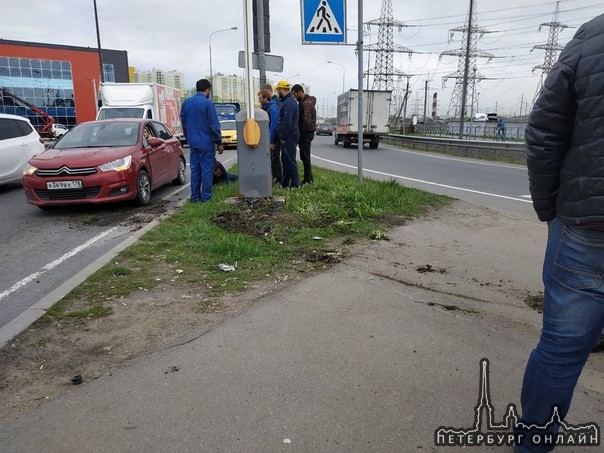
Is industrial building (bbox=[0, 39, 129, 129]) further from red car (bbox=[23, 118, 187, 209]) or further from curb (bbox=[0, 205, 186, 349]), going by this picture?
curb (bbox=[0, 205, 186, 349])

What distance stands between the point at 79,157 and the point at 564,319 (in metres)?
7.78

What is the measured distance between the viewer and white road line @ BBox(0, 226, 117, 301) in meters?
4.57

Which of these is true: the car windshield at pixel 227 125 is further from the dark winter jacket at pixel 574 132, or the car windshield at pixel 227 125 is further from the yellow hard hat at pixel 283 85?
the dark winter jacket at pixel 574 132

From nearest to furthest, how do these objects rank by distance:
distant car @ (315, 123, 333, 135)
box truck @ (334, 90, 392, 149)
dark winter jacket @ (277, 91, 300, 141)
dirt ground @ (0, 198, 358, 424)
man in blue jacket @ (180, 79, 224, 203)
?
dirt ground @ (0, 198, 358, 424) → man in blue jacket @ (180, 79, 224, 203) → dark winter jacket @ (277, 91, 300, 141) → box truck @ (334, 90, 392, 149) → distant car @ (315, 123, 333, 135)

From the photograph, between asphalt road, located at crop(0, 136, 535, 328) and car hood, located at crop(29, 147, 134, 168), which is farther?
car hood, located at crop(29, 147, 134, 168)

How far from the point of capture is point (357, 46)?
8.27 metres

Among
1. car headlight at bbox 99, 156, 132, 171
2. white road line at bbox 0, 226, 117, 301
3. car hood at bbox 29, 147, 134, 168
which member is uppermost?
car hood at bbox 29, 147, 134, 168

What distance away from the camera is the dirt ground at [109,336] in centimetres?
286

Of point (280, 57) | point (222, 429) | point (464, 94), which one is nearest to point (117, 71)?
point (464, 94)

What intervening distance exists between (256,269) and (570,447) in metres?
3.12

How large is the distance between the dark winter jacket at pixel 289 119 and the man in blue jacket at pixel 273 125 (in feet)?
1.08

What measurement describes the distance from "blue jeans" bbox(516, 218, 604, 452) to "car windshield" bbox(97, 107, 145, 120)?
19041 mm

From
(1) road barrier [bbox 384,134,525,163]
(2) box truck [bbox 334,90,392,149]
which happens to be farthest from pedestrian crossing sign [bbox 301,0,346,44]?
(2) box truck [bbox 334,90,392,149]

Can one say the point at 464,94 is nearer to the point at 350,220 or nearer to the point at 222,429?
the point at 350,220
